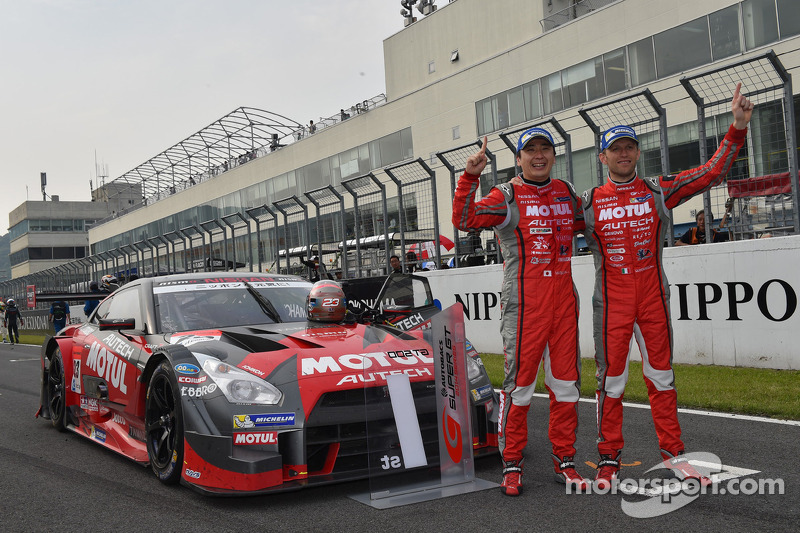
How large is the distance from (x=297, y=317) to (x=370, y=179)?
840 cm

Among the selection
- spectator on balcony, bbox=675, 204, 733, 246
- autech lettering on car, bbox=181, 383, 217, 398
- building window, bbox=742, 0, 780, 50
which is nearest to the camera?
autech lettering on car, bbox=181, 383, 217, 398

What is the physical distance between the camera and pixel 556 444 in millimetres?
4262

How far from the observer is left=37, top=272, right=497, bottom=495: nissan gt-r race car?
13.3ft

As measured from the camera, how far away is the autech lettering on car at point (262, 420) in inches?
159

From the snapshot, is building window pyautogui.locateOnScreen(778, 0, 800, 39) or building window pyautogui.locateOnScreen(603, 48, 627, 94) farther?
building window pyautogui.locateOnScreen(603, 48, 627, 94)

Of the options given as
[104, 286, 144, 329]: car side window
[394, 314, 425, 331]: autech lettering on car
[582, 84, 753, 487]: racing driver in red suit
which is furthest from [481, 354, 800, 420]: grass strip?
[104, 286, 144, 329]: car side window

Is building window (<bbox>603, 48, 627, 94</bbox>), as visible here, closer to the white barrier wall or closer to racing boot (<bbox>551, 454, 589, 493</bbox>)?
the white barrier wall

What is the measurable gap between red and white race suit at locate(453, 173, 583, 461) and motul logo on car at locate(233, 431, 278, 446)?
127 cm

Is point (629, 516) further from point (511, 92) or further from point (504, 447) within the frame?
point (511, 92)

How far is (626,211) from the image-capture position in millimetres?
4262

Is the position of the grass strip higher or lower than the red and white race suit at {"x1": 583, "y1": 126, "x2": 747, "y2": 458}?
lower

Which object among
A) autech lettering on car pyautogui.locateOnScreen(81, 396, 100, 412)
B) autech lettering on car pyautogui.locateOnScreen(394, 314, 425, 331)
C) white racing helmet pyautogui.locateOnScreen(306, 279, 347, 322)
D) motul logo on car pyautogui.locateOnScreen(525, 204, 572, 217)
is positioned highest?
motul logo on car pyautogui.locateOnScreen(525, 204, 572, 217)

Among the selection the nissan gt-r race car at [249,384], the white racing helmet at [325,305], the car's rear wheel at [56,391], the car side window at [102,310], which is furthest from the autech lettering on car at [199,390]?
the car's rear wheel at [56,391]

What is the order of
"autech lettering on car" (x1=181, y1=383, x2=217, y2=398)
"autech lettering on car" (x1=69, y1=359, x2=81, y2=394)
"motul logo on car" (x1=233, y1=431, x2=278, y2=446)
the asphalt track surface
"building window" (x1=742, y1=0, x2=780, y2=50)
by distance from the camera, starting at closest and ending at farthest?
the asphalt track surface
"motul logo on car" (x1=233, y1=431, x2=278, y2=446)
"autech lettering on car" (x1=181, y1=383, x2=217, y2=398)
"autech lettering on car" (x1=69, y1=359, x2=81, y2=394)
"building window" (x1=742, y1=0, x2=780, y2=50)
